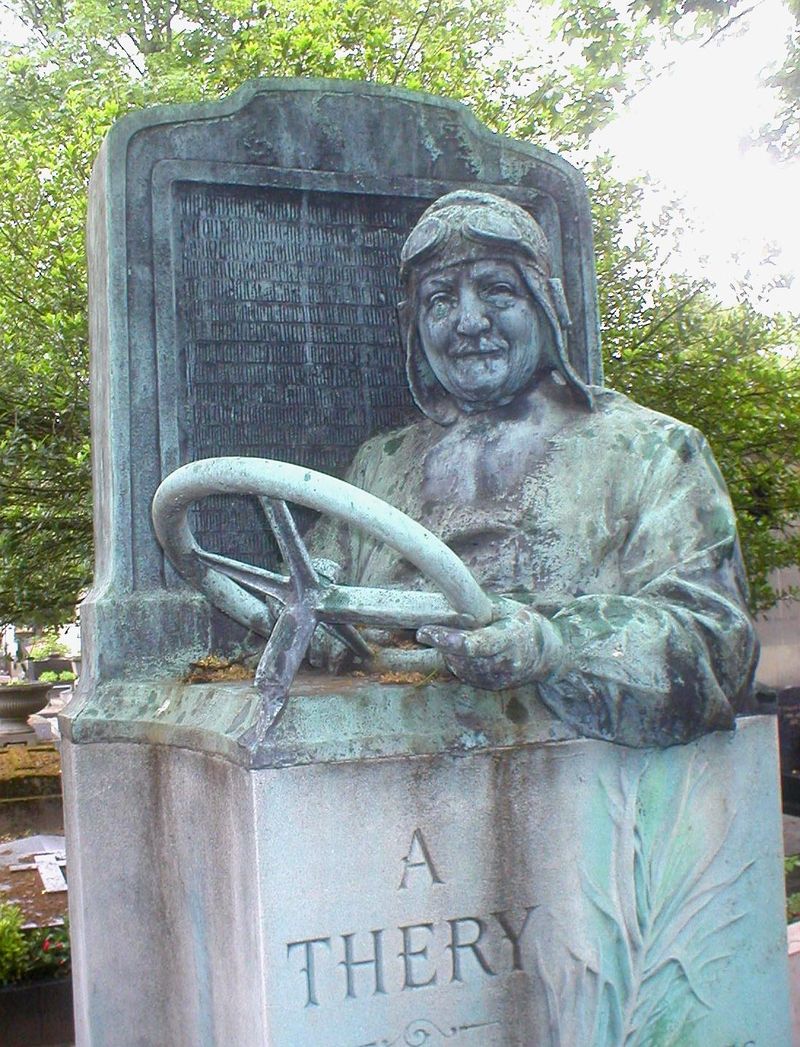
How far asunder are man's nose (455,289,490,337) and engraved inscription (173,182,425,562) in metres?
0.82

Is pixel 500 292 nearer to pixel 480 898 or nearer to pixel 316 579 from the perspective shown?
pixel 316 579

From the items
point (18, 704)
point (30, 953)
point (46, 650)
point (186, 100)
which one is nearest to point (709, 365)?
point (186, 100)

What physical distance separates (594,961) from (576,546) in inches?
39.8

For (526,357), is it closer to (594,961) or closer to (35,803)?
(594,961)

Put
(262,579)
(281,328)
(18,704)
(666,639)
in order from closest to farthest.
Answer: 1. (262,579)
2. (666,639)
3. (281,328)
4. (18,704)

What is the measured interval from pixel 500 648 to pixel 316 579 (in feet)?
1.36

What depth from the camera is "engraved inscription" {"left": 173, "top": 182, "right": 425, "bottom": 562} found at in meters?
3.88

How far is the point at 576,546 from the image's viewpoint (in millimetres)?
3145

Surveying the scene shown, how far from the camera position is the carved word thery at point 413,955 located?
103 inches

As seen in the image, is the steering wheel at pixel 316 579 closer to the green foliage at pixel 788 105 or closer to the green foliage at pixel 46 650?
the green foliage at pixel 788 105

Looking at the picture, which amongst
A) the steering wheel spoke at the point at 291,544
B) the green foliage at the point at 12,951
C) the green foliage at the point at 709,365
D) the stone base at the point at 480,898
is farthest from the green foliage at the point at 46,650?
the steering wheel spoke at the point at 291,544

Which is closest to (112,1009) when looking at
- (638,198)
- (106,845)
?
(106,845)

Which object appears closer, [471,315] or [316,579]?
[316,579]

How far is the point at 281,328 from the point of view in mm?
3988
